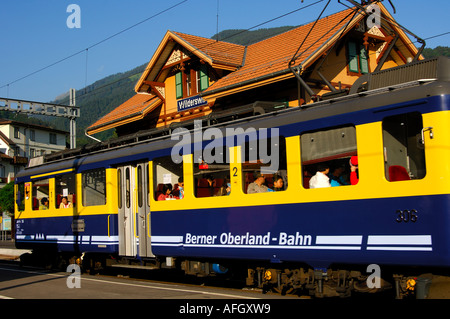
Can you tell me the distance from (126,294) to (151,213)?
7.91ft

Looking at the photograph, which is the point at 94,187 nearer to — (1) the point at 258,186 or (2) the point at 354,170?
(1) the point at 258,186

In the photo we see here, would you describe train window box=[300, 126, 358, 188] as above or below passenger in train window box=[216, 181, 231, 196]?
above

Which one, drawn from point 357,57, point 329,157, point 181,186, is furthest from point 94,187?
point 357,57

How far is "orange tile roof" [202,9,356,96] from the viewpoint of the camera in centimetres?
1835

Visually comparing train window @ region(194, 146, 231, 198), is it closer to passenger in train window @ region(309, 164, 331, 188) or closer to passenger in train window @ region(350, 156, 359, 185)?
passenger in train window @ region(309, 164, 331, 188)

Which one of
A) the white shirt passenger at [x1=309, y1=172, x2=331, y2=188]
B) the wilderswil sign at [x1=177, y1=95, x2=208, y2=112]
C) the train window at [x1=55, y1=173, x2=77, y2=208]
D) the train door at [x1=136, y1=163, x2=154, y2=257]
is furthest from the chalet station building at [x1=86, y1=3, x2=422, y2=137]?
the white shirt passenger at [x1=309, y1=172, x2=331, y2=188]

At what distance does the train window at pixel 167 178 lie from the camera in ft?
39.1

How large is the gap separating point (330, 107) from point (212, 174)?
9.87 feet

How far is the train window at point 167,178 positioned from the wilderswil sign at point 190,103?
35.8ft

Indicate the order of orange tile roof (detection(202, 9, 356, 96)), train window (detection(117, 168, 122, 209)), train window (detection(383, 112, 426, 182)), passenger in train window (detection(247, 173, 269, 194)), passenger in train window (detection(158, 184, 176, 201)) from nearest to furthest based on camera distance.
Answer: train window (detection(383, 112, 426, 182)) → passenger in train window (detection(247, 173, 269, 194)) → passenger in train window (detection(158, 184, 176, 201)) → train window (detection(117, 168, 122, 209)) → orange tile roof (detection(202, 9, 356, 96))

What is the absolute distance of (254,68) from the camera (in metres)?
20.5

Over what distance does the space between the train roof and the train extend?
23 mm

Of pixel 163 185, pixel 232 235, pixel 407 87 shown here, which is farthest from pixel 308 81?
pixel 407 87

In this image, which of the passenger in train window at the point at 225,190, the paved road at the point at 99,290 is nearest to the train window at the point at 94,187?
the paved road at the point at 99,290
